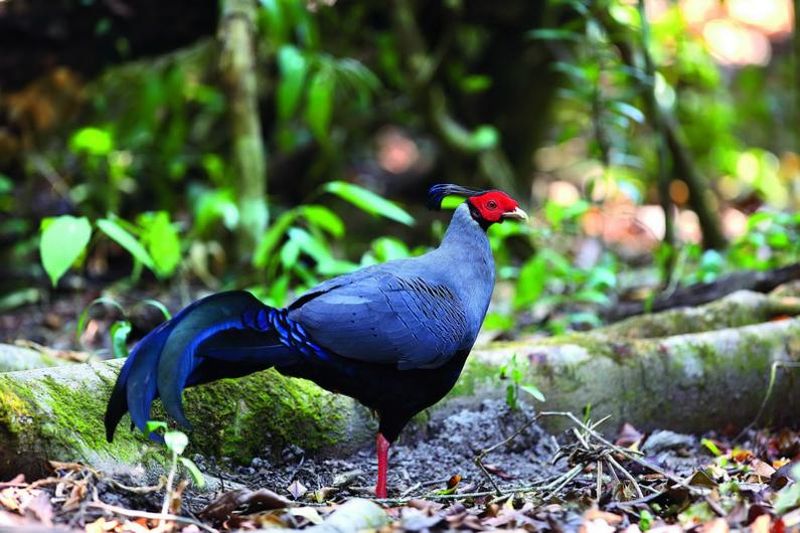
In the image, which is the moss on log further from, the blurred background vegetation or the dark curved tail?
the blurred background vegetation

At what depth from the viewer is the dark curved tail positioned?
276 cm

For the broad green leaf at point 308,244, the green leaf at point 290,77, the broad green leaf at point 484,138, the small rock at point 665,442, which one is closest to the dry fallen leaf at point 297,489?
the small rock at point 665,442

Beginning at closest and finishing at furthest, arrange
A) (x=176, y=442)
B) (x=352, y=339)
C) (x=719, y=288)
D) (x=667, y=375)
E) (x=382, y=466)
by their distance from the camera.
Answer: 1. (x=176, y=442)
2. (x=352, y=339)
3. (x=382, y=466)
4. (x=667, y=375)
5. (x=719, y=288)

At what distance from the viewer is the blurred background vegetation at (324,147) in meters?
5.39

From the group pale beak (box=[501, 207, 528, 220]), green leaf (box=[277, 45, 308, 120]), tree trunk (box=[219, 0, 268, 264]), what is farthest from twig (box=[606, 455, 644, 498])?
green leaf (box=[277, 45, 308, 120])

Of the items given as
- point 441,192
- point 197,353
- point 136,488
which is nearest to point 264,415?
point 197,353

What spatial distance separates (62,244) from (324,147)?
144 inches

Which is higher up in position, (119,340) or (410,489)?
(119,340)

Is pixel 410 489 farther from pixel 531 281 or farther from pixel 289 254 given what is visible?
pixel 531 281

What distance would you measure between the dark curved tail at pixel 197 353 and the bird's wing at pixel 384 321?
5.0 inches

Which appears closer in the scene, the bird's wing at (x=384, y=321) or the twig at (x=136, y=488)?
the twig at (x=136, y=488)

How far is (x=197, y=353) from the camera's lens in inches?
113

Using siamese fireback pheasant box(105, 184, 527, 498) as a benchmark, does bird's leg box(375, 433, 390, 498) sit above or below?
below

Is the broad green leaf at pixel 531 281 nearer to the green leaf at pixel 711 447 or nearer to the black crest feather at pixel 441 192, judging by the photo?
the green leaf at pixel 711 447
